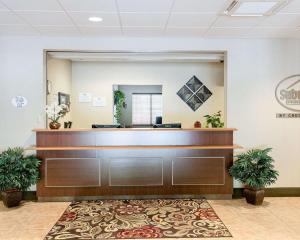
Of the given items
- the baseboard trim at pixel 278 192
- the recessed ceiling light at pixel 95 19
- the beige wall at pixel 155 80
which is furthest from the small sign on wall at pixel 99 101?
the baseboard trim at pixel 278 192

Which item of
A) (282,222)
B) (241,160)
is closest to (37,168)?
(241,160)

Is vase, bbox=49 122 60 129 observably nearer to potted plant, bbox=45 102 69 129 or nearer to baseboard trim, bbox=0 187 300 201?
potted plant, bbox=45 102 69 129

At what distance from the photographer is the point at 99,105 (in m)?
8.16

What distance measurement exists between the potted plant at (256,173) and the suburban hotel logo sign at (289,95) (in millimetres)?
1026

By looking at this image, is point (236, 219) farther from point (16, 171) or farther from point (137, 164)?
point (16, 171)

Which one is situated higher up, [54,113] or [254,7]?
[254,7]

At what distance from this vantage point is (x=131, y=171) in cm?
525

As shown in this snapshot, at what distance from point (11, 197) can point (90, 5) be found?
10.7ft

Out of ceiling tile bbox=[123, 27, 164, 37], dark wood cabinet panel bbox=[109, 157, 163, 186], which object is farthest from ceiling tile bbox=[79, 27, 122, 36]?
dark wood cabinet panel bbox=[109, 157, 163, 186]

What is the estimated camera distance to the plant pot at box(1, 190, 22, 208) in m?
4.80

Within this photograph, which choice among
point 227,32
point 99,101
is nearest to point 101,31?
point 227,32

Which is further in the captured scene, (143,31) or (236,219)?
(143,31)

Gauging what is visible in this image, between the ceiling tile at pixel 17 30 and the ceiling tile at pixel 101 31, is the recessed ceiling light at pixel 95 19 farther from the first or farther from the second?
the ceiling tile at pixel 17 30

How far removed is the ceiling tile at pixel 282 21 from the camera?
13.5ft
